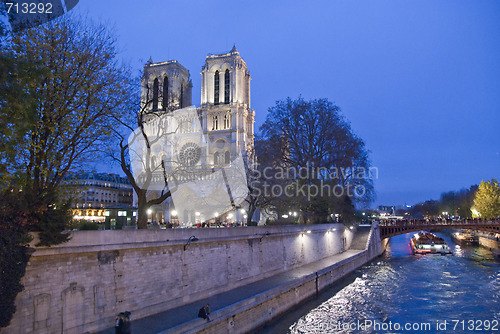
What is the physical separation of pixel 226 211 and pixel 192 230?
26148 mm

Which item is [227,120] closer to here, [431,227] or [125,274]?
[431,227]

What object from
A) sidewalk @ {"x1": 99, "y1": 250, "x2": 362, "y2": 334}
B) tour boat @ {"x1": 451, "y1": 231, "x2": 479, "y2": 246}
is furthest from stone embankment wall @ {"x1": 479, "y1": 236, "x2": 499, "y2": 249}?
sidewalk @ {"x1": 99, "y1": 250, "x2": 362, "y2": 334}

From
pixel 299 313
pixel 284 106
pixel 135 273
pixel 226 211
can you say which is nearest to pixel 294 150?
pixel 284 106

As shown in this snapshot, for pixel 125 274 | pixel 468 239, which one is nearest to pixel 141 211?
pixel 125 274

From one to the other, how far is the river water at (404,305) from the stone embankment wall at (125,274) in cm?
295

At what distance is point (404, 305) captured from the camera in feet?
59.1

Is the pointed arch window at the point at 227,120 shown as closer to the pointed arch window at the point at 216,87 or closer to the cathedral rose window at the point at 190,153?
the pointed arch window at the point at 216,87

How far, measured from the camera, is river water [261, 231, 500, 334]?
14.8 metres

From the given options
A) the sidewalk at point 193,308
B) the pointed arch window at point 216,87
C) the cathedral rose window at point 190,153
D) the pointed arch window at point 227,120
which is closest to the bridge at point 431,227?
the pointed arch window at point 227,120

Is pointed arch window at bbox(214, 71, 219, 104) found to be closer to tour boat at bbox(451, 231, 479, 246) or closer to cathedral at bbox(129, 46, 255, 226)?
cathedral at bbox(129, 46, 255, 226)

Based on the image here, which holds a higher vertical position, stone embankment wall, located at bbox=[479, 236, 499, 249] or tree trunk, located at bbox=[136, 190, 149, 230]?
tree trunk, located at bbox=[136, 190, 149, 230]

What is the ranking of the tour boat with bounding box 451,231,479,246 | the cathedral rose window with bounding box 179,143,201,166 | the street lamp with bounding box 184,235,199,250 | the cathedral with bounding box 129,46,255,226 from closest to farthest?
the street lamp with bounding box 184,235,199,250
the cathedral with bounding box 129,46,255,226
the cathedral rose window with bounding box 179,143,201,166
the tour boat with bounding box 451,231,479,246

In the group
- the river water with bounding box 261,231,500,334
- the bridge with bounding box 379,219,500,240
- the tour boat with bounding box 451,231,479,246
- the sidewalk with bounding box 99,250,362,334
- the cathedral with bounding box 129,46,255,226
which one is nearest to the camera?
the sidewalk with bounding box 99,250,362,334

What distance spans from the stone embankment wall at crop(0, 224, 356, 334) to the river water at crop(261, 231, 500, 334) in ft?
9.68
